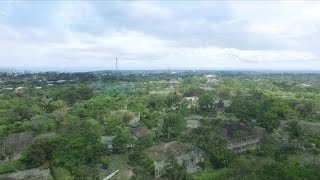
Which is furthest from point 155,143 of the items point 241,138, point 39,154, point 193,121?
point 193,121

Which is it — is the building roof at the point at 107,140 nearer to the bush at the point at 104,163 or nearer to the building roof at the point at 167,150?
the bush at the point at 104,163

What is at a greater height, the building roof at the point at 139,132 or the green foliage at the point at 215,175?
the building roof at the point at 139,132

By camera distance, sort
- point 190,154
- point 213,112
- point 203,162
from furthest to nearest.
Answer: point 213,112 < point 190,154 < point 203,162

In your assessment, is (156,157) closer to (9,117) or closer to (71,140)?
(71,140)

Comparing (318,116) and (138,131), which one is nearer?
(138,131)

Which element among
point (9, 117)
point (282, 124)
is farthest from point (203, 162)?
point (9, 117)

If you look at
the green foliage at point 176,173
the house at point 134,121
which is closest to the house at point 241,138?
the green foliage at point 176,173
